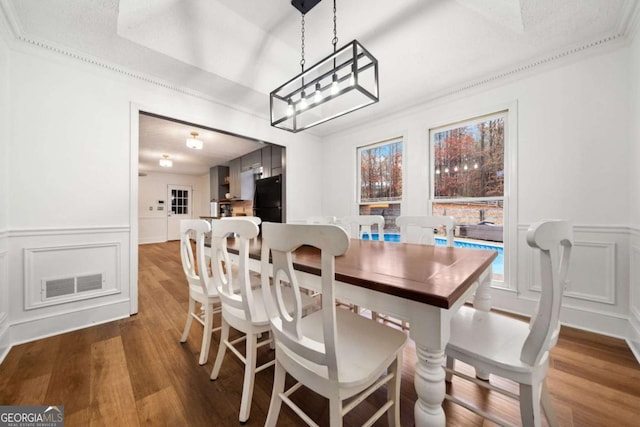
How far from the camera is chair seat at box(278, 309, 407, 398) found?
84 cm

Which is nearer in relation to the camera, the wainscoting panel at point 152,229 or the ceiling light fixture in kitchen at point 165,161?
the ceiling light fixture in kitchen at point 165,161

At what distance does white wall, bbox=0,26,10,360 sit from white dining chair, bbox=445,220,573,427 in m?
3.04

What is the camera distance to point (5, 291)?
181 cm

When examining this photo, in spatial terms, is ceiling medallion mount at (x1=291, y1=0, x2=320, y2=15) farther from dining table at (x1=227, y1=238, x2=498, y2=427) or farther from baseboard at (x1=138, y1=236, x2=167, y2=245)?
baseboard at (x1=138, y1=236, x2=167, y2=245)

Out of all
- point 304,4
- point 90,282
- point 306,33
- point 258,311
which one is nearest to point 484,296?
point 258,311

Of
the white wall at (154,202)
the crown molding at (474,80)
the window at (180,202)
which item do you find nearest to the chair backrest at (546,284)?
the crown molding at (474,80)

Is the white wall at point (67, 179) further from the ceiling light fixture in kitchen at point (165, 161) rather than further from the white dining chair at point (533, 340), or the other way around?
the ceiling light fixture in kitchen at point (165, 161)

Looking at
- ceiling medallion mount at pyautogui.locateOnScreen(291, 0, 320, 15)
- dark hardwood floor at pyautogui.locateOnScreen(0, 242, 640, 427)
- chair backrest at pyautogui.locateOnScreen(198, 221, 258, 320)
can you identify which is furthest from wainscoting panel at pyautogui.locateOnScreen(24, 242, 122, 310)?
ceiling medallion mount at pyautogui.locateOnScreen(291, 0, 320, 15)

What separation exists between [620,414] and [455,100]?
113 inches

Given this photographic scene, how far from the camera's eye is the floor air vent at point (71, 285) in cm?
202

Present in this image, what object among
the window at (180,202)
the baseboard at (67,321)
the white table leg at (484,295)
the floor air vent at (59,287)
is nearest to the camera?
the white table leg at (484,295)

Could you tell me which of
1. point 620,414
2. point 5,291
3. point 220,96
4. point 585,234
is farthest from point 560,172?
point 5,291

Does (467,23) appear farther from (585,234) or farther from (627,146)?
(585,234)

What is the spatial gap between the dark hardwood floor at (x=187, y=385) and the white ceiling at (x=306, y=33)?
248cm
